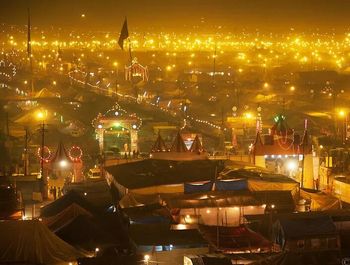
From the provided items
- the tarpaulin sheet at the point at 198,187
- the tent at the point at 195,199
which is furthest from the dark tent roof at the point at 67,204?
the tarpaulin sheet at the point at 198,187

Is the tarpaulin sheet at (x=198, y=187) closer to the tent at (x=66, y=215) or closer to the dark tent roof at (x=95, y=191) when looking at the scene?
the dark tent roof at (x=95, y=191)

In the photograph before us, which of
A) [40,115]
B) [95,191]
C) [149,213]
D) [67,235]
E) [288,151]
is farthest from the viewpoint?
[40,115]

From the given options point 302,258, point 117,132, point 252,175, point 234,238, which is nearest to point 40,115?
point 117,132

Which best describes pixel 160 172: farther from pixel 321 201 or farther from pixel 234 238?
pixel 234 238

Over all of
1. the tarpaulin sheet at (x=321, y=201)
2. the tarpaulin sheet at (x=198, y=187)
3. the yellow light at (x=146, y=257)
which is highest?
the tarpaulin sheet at (x=198, y=187)

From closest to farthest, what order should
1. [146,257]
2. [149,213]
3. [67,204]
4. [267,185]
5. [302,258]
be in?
[302,258] < [146,257] < [149,213] < [67,204] < [267,185]

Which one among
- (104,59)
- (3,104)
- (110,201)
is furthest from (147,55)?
(110,201)
